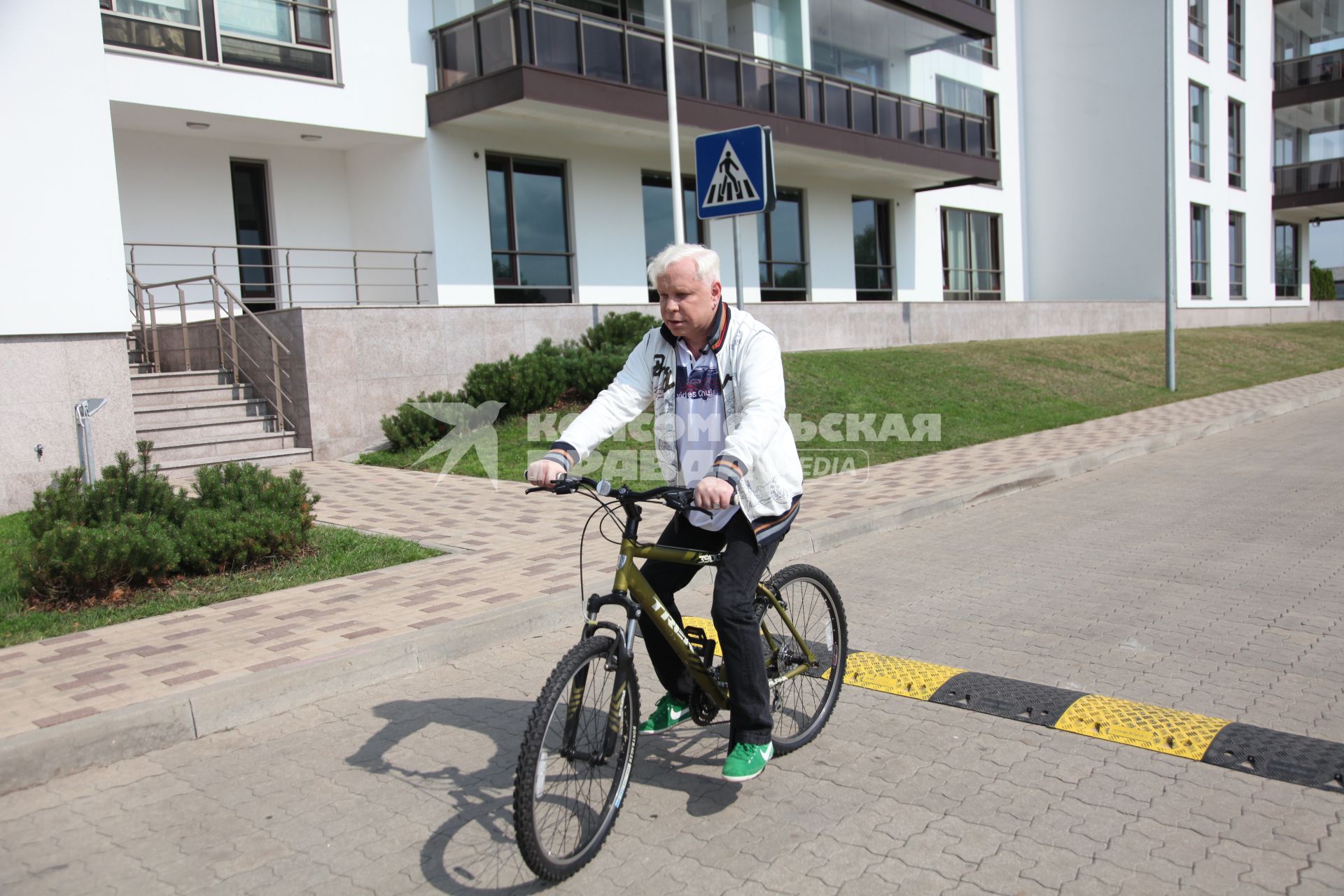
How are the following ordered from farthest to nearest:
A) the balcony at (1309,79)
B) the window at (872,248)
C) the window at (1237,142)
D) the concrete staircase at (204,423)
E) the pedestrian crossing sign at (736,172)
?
1. the balcony at (1309,79)
2. the window at (1237,142)
3. the window at (872,248)
4. the concrete staircase at (204,423)
5. the pedestrian crossing sign at (736,172)

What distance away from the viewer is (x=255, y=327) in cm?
1312

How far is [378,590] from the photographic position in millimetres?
6418

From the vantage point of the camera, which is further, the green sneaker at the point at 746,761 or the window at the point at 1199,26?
the window at the point at 1199,26

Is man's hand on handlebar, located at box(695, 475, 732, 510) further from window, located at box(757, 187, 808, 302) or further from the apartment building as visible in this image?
window, located at box(757, 187, 808, 302)

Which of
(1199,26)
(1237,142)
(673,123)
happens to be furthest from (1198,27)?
(673,123)

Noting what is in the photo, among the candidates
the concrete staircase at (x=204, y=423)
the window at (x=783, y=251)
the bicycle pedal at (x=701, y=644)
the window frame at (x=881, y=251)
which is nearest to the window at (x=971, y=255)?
the window frame at (x=881, y=251)

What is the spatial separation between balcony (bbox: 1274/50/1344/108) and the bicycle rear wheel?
41.9 meters

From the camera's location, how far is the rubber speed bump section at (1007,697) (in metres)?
4.32

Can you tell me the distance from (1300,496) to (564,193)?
42.8 feet

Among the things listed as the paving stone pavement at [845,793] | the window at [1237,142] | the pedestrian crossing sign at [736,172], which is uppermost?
the window at [1237,142]

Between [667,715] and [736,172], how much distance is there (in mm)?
6554

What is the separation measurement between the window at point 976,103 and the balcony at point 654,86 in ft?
10.8

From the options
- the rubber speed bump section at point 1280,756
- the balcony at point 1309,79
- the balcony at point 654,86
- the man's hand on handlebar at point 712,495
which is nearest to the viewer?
the man's hand on handlebar at point 712,495

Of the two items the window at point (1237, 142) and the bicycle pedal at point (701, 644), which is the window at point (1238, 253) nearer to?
the window at point (1237, 142)
